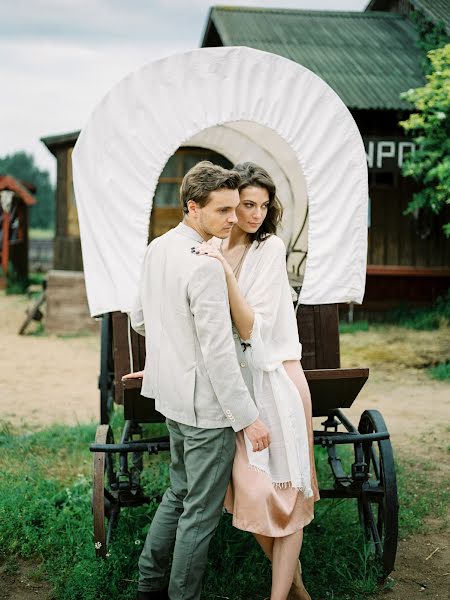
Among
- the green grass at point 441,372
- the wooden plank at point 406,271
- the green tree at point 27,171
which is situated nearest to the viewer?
the green grass at point 441,372

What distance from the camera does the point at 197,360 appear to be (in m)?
2.88

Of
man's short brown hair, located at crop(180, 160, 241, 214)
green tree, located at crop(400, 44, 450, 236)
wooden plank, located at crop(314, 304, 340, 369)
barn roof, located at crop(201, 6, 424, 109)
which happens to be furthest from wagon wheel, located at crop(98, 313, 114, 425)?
barn roof, located at crop(201, 6, 424, 109)

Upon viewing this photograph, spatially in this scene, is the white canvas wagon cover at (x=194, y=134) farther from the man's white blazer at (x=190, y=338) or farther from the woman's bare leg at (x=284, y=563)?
the woman's bare leg at (x=284, y=563)

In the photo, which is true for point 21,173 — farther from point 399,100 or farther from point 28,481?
point 28,481

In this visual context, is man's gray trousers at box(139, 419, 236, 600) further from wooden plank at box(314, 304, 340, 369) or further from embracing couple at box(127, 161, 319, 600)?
wooden plank at box(314, 304, 340, 369)

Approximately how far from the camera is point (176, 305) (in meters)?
2.84

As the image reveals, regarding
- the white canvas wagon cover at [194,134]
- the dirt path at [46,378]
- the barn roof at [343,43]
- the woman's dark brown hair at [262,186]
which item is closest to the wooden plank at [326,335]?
the white canvas wagon cover at [194,134]

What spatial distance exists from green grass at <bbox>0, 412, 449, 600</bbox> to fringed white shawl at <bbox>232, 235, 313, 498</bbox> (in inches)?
32.2

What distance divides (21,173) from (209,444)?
76.2 metres

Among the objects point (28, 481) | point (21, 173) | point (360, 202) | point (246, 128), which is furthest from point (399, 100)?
point (21, 173)

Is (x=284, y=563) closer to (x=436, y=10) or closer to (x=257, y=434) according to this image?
(x=257, y=434)

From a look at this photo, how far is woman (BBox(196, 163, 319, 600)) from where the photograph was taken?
10.1ft

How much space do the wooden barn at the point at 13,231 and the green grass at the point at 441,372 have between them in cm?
1169

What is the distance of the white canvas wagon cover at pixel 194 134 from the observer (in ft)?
13.2
